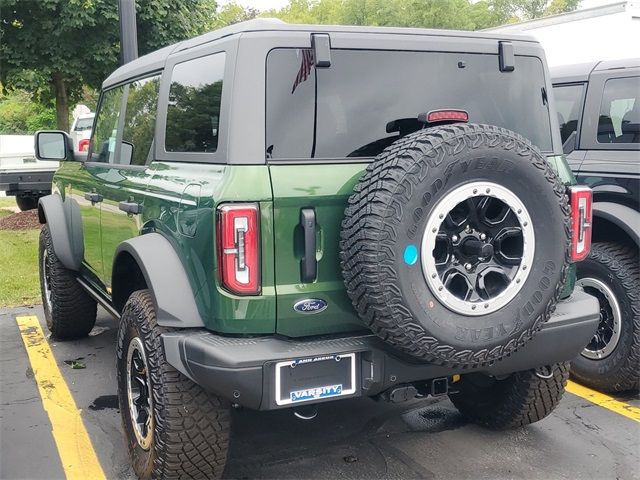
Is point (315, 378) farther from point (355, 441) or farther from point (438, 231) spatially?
point (355, 441)

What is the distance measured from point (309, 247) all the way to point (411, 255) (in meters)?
0.39

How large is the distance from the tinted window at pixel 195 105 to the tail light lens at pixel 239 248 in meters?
0.39

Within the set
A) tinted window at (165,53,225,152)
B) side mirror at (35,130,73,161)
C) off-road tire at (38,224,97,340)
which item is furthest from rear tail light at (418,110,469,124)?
off-road tire at (38,224,97,340)

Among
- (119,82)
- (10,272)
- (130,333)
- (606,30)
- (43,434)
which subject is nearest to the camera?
(130,333)

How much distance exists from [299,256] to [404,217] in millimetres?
→ 451

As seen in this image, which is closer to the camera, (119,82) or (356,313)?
(356,313)

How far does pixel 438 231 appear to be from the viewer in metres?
2.49

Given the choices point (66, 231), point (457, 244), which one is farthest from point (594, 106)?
point (66, 231)

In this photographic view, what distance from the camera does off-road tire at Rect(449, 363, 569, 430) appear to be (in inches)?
134

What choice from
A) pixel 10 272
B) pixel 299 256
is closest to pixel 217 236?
pixel 299 256

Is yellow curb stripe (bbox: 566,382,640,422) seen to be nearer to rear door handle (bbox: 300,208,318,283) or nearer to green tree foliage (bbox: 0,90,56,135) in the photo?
rear door handle (bbox: 300,208,318,283)

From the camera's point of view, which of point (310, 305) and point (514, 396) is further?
point (514, 396)

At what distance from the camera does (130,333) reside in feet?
9.88

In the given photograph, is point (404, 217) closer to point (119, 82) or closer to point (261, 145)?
point (261, 145)
